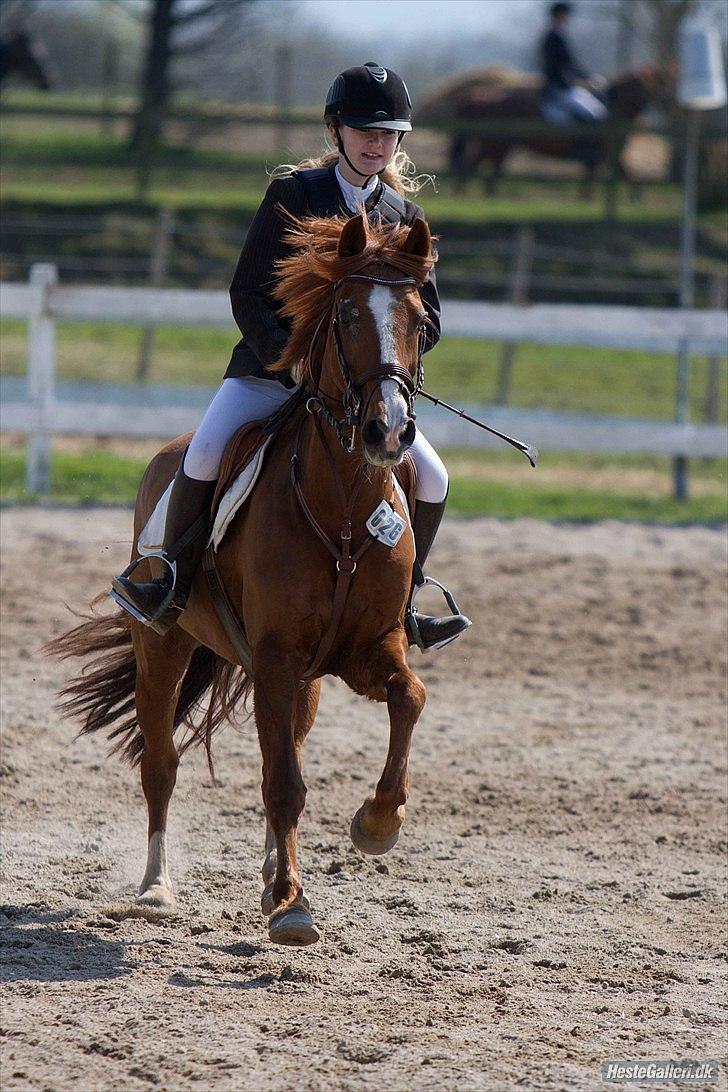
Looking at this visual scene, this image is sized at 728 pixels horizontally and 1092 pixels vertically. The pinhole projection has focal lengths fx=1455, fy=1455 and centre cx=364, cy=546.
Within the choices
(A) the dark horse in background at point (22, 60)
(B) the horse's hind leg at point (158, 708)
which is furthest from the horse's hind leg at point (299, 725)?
(A) the dark horse in background at point (22, 60)

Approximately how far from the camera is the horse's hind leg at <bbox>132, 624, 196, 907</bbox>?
5129 mm

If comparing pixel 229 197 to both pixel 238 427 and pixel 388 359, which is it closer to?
pixel 238 427

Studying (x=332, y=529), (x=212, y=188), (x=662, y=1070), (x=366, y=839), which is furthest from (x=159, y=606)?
(x=212, y=188)

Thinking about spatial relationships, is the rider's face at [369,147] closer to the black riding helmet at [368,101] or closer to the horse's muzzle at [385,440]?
the black riding helmet at [368,101]

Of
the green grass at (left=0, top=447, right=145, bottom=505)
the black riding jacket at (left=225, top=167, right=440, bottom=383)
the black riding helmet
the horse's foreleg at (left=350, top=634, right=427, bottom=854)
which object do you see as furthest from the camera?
the green grass at (left=0, top=447, right=145, bottom=505)

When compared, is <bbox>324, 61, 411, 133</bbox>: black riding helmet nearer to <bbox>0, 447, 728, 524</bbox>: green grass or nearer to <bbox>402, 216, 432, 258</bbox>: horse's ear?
<bbox>402, 216, 432, 258</bbox>: horse's ear

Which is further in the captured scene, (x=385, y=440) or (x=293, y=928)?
(x=293, y=928)

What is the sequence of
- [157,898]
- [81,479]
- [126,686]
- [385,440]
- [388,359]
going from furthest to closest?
[81,479] → [126,686] → [157,898] → [388,359] → [385,440]

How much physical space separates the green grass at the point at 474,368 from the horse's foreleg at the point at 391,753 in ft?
38.7

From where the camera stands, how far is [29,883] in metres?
4.97

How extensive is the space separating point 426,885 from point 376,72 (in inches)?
107

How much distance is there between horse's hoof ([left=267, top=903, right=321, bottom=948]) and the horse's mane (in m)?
1.59

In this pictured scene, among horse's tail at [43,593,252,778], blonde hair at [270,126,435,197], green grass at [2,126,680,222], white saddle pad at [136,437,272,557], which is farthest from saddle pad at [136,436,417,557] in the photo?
green grass at [2,126,680,222]

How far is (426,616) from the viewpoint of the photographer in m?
4.88
